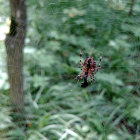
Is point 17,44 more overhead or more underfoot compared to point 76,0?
more underfoot

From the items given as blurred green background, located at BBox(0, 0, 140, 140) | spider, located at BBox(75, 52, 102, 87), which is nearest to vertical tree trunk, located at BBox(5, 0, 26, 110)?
blurred green background, located at BBox(0, 0, 140, 140)

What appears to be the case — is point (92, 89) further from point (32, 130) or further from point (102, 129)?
point (32, 130)

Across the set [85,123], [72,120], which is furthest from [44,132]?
[85,123]

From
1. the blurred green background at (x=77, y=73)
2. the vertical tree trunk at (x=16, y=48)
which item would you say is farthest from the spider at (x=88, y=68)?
the vertical tree trunk at (x=16, y=48)

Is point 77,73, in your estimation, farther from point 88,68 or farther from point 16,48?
point 16,48

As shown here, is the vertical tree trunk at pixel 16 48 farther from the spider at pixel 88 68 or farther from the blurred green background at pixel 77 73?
the spider at pixel 88 68
